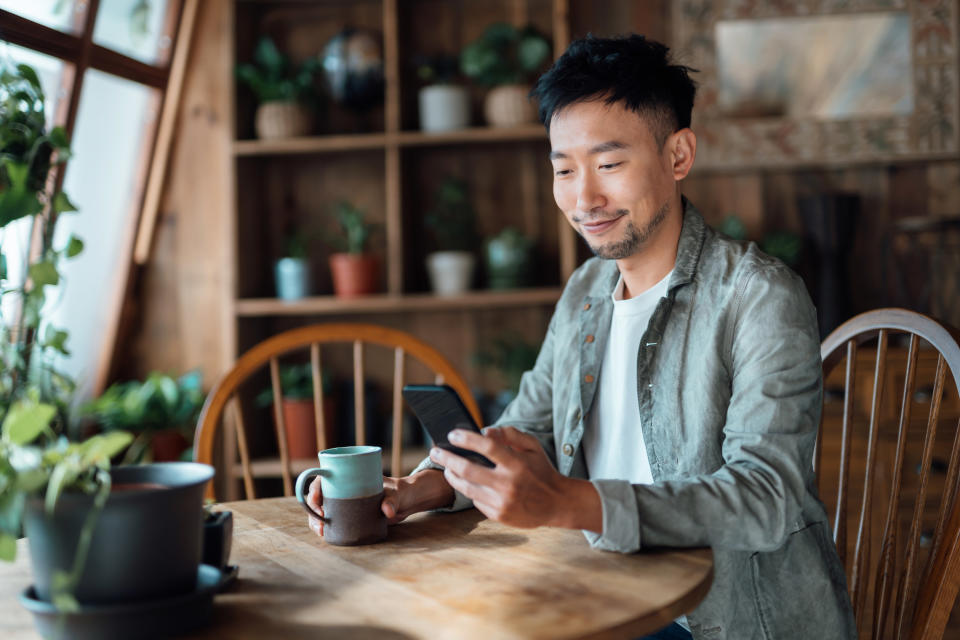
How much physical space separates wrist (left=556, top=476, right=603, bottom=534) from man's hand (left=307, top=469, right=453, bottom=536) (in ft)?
0.88

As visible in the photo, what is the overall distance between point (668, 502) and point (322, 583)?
41 centimetres

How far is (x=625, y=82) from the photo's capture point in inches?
55.9

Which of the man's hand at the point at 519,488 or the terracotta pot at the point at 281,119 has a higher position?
the terracotta pot at the point at 281,119

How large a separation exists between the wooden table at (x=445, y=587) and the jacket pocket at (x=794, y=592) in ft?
0.94

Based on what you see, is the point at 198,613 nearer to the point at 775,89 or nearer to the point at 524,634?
the point at 524,634

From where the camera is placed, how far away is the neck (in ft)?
4.95

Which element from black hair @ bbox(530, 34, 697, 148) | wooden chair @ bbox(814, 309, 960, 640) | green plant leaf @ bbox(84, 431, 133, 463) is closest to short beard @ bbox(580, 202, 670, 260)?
black hair @ bbox(530, 34, 697, 148)

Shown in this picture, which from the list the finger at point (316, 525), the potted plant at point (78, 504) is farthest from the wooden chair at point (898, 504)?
the potted plant at point (78, 504)

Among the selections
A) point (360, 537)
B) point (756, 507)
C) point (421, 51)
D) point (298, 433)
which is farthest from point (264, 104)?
point (756, 507)

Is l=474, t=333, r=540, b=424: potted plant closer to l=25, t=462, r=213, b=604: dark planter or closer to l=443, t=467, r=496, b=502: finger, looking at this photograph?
l=443, t=467, r=496, b=502: finger

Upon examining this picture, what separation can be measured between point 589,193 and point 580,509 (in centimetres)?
61

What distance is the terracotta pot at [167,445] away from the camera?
10.1ft

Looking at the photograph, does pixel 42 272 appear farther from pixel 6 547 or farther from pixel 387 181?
pixel 387 181

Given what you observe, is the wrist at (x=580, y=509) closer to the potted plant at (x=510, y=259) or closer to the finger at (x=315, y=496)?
the finger at (x=315, y=496)
